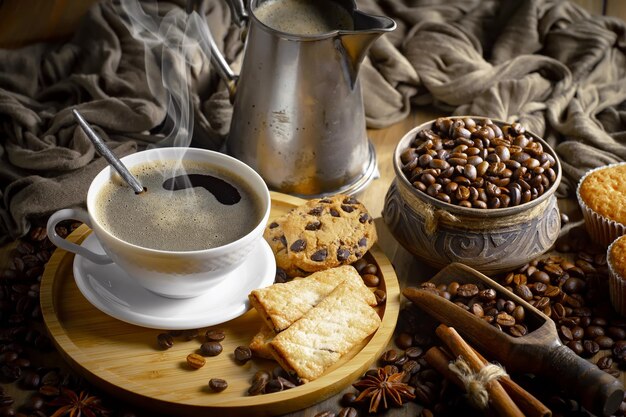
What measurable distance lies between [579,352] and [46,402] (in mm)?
1150

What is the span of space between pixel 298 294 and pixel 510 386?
1.58 feet

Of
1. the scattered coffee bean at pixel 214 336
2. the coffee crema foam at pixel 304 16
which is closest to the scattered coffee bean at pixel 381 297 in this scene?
the scattered coffee bean at pixel 214 336

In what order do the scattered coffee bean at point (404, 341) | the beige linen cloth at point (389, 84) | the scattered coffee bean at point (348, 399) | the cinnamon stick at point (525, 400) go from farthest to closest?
the beige linen cloth at point (389, 84) < the scattered coffee bean at point (404, 341) < the scattered coffee bean at point (348, 399) < the cinnamon stick at point (525, 400)

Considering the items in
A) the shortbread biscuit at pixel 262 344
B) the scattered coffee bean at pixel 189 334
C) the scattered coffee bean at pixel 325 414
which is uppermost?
the shortbread biscuit at pixel 262 344

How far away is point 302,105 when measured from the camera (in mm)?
2020

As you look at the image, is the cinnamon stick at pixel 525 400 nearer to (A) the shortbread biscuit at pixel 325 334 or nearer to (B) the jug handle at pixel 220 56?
(A) the shortbread biscuit at pixel 325 334

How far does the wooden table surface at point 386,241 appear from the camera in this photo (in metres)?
1.62

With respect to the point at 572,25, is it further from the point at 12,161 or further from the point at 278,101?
the point at 12,161

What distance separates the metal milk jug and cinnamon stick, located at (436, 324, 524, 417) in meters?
0.61

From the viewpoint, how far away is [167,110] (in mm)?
2389

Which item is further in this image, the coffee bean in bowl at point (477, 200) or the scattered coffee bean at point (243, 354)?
the coffee bean in bowl at point (477, 200)

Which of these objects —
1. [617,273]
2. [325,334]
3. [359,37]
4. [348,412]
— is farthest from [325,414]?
[359,37]

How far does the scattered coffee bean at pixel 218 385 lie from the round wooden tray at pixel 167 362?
0.01m

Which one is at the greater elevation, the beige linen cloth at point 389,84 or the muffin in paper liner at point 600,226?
the beige linen cloth at point 389,84
